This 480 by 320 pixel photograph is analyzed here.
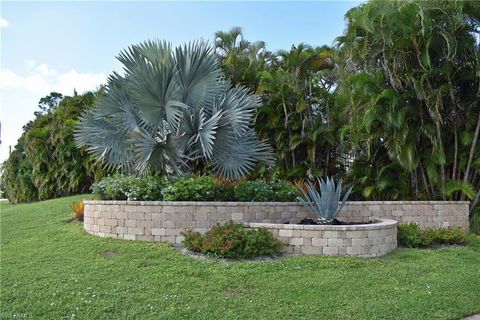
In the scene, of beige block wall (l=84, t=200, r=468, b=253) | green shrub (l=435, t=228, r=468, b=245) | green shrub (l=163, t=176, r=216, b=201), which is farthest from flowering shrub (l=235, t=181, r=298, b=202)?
green shrub (l=435, t=228, r=468, b=245)

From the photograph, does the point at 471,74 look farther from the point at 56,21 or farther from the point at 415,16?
the point at 56,21

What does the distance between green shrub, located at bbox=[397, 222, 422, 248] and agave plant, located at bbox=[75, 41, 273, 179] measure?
12.3 feet

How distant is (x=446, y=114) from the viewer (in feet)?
33.8

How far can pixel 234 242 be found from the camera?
22.9 ft

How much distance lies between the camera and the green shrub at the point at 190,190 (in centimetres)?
821

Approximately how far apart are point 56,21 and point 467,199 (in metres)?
10.0

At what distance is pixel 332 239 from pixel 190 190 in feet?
9.13

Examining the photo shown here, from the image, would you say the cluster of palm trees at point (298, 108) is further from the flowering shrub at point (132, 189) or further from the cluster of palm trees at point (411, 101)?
the flowering shrub at point (132, 189)

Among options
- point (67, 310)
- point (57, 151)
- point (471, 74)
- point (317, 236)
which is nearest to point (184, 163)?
point (317, 236)

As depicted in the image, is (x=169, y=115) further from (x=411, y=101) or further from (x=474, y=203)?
(x=474, y=203)

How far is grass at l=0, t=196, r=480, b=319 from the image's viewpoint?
5012mm

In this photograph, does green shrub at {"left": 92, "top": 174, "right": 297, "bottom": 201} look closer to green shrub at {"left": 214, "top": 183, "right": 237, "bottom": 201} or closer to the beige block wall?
green shrub at {"left": 214, "top": 183, "right": 237, "bottom": 201}

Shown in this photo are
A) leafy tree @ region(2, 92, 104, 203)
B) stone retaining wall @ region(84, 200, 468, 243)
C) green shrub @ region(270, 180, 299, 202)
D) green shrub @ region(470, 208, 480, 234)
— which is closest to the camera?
stone retaining wall @ region(84, 200, 468, 243)

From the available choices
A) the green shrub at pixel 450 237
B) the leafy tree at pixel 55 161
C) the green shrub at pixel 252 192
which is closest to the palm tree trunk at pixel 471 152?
the green shrub at pixel 450 237
